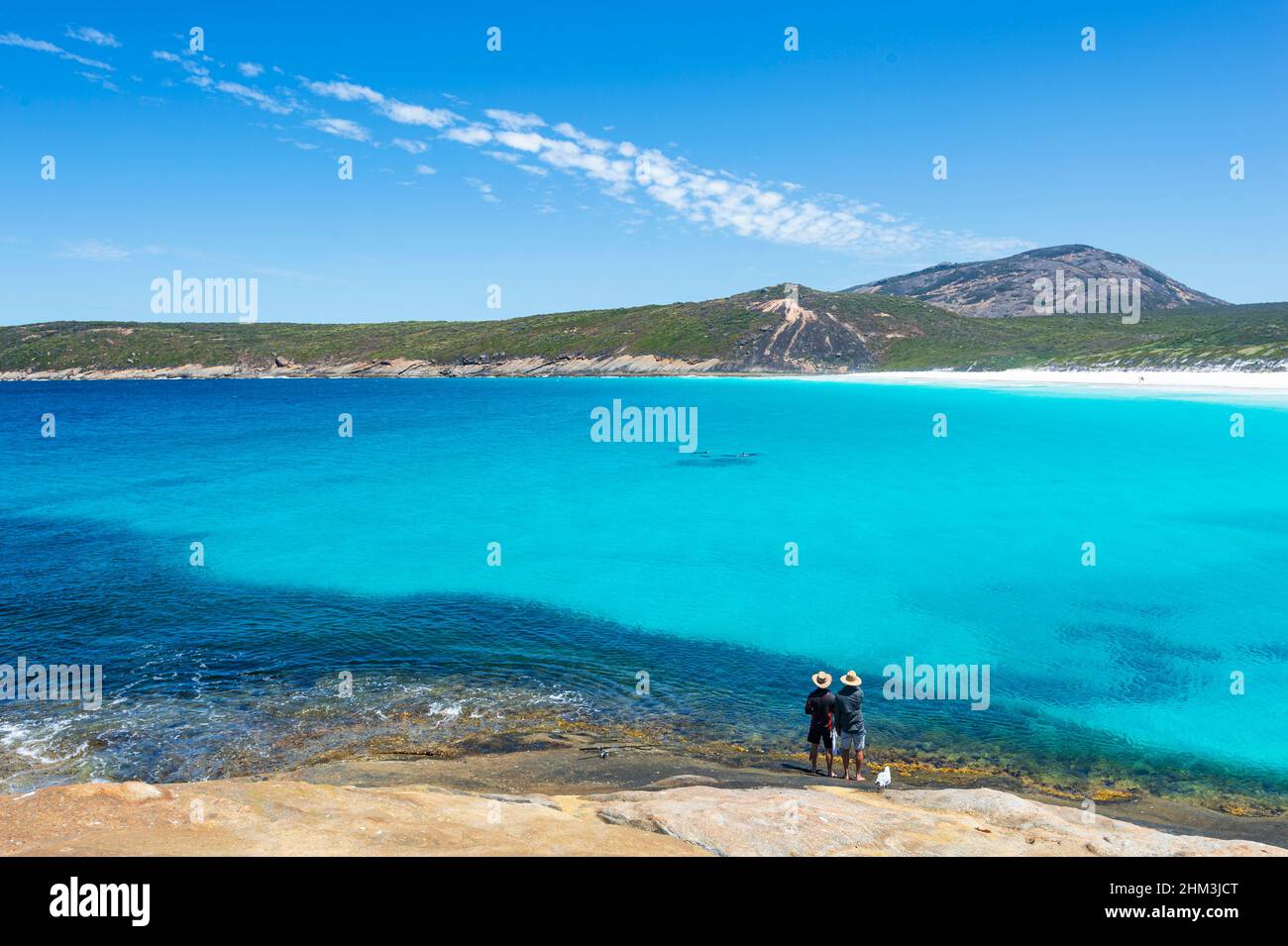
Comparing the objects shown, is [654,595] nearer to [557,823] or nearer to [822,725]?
[822,725]

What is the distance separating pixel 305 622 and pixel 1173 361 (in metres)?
143

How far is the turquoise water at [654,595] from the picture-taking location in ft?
55.1

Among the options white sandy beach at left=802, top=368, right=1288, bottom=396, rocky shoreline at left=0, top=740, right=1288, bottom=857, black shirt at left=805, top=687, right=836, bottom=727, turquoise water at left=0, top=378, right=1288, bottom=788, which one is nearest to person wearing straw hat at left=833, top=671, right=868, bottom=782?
black shirt at left=805, top=687, right=836, bottom=727

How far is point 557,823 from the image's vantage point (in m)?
10.4

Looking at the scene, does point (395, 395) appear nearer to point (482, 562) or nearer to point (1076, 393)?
point (1076, 393)

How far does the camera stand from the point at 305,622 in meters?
23.5

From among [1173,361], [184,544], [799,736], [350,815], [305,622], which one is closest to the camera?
[350,815]

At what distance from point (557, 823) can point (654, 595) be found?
53.1 feet

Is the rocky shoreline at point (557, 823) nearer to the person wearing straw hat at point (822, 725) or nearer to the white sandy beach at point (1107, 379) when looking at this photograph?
the person wearing straw hat at point (822, 725)

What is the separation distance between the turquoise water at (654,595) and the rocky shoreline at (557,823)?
4047 millimetres

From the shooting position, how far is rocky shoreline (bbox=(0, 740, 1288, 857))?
30.4ft

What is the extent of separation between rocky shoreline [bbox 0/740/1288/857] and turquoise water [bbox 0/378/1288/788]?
159 inches

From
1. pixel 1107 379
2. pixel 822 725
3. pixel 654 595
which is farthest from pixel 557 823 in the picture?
pixel 1107 379

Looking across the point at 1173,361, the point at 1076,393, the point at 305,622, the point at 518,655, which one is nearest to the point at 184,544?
the point at 305,622
